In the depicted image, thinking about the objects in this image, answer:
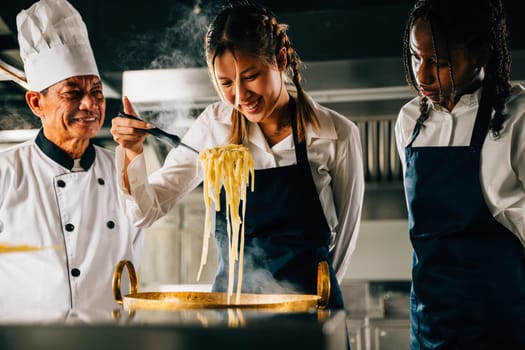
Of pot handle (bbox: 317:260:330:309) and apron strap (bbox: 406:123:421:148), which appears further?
apron strap (bbox: 406:123:421:148)

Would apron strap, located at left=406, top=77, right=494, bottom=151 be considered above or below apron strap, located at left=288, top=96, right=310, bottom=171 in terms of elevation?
above

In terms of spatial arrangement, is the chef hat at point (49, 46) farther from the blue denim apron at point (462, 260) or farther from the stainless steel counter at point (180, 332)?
the stainless steel counter at point (180, 332)

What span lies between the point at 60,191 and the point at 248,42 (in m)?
1.05

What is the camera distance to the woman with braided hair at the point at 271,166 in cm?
229

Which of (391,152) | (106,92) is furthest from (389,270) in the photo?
(106,92)

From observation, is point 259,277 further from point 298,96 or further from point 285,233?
point 298,96

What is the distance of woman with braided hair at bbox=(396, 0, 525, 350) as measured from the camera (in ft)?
6.54

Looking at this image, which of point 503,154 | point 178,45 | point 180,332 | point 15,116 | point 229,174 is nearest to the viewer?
point 180,332

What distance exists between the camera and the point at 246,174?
84.9 inches

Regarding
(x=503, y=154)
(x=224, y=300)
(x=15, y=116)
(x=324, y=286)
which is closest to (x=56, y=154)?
(x=15, y=116)

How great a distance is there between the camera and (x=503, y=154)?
202cm

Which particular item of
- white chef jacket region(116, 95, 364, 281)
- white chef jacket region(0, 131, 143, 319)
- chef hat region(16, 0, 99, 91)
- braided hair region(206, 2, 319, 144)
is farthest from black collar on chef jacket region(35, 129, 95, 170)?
braided hair region(206, 2, 319, 144)

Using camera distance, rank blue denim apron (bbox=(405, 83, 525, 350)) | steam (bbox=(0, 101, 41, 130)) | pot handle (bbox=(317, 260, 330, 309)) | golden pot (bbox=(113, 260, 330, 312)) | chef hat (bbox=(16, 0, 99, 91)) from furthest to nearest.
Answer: steam (bbox=(0, 101, 41, 130)) → chef hat (bbox=(16, 0, 99, 91)) → blue denim apron (bbox=(405, 83, 525, 350)) → pot handle (bbox=(317, 260, 330, 309)) → golden pot (bbox=(113, 260, 330, 312))

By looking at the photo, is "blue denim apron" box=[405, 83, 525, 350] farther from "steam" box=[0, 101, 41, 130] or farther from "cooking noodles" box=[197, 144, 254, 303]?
"steam" box=[0, 101, 41, 130]
